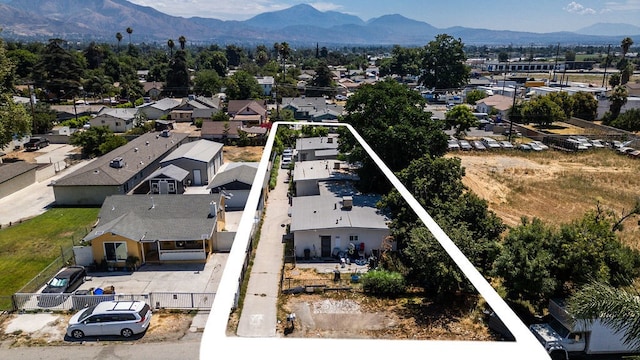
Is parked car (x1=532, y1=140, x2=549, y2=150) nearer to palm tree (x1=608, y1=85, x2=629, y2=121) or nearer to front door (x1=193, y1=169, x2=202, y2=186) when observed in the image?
palm tree (x1=608, y1=85, x2=629, y2=121)

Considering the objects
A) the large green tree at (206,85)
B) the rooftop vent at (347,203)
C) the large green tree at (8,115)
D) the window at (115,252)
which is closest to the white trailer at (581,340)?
the rooftop vent at (347,203)

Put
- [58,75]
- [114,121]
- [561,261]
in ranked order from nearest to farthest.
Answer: [561,261], [114,121], [58,75]

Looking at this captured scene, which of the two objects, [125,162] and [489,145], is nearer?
[125,162]

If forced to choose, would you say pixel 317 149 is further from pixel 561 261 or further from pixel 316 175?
pixel 561 261

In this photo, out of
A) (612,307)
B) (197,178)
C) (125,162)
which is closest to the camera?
(612,307)

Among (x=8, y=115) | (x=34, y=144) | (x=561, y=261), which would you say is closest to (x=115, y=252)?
(x=561, y=261)

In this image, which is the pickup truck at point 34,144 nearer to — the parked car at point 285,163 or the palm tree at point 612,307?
the parked car at point 285,163

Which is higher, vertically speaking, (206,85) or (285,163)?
(206,85)
